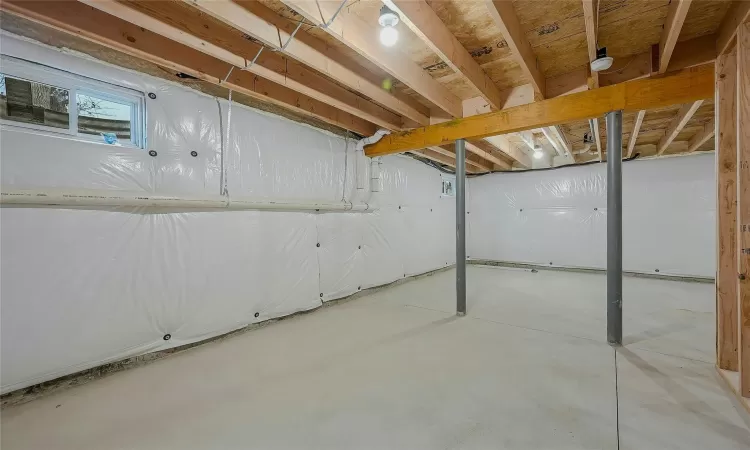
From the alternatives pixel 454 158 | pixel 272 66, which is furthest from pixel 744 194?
pixel 454 158

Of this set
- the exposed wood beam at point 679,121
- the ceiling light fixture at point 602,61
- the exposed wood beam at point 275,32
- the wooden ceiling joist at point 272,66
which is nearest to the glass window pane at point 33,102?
the wooden ceiling joist at point 272,66

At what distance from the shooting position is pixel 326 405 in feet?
4.92

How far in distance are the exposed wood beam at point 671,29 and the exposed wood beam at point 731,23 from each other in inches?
8.2

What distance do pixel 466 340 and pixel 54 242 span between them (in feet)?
8.99

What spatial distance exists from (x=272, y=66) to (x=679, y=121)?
405 centimetres

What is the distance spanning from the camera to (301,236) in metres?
2.90

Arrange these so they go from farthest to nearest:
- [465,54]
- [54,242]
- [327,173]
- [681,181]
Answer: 1. [681,181]
2. [327,173]
3. [465,54]
4. [54,242]

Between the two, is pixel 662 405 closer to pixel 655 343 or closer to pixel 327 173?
pixel 655 343

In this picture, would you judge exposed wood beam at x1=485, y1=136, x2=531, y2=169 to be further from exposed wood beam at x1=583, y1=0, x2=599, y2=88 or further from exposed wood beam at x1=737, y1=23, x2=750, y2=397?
exposed wood beam at x1=737, y1=23, x2=750, y2=397

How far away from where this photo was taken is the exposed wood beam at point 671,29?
1.38 metres

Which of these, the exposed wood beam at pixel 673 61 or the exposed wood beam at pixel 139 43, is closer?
the exposed wood beam at pixel 139 43

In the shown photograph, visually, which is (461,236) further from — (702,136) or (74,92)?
(702,136)

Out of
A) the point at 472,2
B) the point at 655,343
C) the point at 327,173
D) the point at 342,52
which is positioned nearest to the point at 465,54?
the point at 472,2

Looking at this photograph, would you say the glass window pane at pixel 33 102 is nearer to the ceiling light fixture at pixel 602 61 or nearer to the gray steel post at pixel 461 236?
the gray steel post at pixel 461 236
